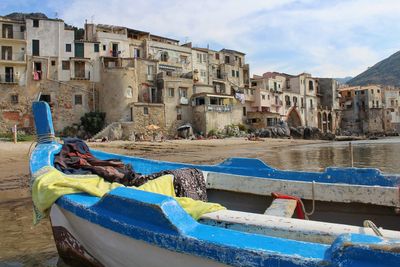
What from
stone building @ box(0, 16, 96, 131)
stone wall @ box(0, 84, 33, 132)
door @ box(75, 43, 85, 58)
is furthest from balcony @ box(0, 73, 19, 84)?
door @ box(75, 43, 85, 58)

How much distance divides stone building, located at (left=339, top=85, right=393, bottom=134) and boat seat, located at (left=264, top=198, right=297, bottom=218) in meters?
82.2

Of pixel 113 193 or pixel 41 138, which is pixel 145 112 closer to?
pixel 41 138

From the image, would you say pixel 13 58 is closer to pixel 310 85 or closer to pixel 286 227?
pixel 286 227

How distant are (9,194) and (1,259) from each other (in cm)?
563

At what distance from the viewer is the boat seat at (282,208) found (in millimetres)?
4117

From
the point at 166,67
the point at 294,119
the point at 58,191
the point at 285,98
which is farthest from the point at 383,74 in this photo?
the point at 58,191

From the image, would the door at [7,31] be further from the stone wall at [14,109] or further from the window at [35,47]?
the stone wall at [14,109]

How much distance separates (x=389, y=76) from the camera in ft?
542

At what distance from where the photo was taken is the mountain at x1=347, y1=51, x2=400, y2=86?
158375 millimetres

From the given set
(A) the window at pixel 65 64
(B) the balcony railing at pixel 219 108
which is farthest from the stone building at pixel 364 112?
(A) the window at pixel 65 64

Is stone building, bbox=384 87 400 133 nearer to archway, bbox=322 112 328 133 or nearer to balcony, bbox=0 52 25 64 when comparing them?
archway, bbox=322 112 328 133

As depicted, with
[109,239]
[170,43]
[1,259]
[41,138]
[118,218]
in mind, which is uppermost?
[170,43]

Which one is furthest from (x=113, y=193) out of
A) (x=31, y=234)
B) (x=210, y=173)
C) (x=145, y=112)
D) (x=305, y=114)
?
(x=305, y=114)

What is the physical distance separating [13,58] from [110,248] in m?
41.8
